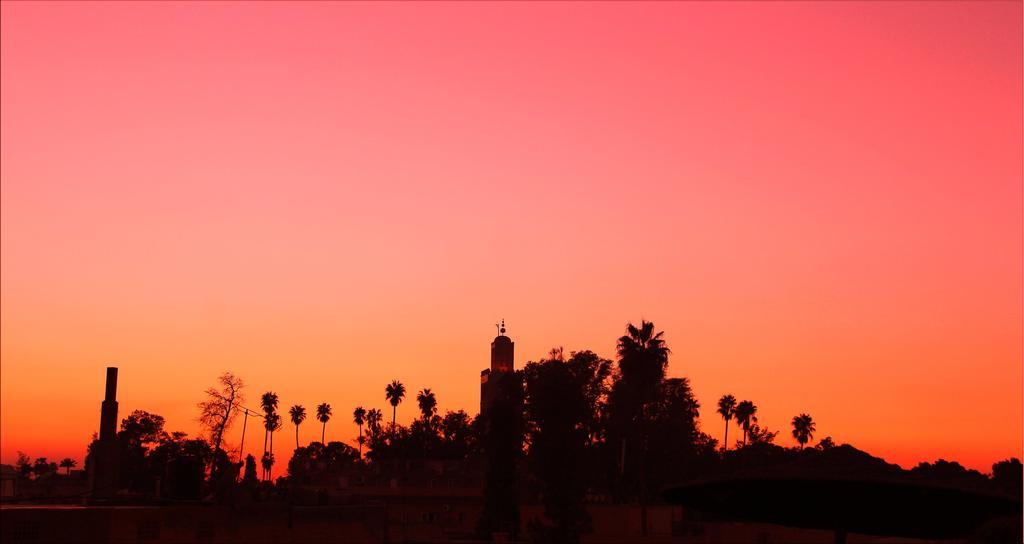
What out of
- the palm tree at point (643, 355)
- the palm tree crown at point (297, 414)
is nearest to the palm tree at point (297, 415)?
the palm tree crown at point (297, 414)

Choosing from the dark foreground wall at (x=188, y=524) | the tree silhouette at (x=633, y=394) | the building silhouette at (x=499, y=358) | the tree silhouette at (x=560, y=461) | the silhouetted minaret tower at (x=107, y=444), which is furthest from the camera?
the building silhouette at (x=499, y=358)

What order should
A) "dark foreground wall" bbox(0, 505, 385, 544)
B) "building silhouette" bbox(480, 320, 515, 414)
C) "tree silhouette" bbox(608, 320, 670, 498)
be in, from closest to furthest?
"dark foreground wall" bbox(0, 505, 385, 544) < "tree silhouette" bbox(608, 320, 670, 498) < "building silhouette" bbox(480, 320, 515, 414)

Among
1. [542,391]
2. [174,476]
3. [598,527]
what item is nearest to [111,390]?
[174,476]

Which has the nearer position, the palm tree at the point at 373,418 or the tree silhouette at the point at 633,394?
Result: the tree silhouette at the point at 633,394

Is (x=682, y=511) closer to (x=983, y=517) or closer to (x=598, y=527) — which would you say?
(x=598, y=527)

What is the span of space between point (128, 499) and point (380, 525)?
11.6 meters

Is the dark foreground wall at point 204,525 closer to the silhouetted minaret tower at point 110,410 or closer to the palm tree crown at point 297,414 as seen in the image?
the silhouetted minaret tower at point 110,410

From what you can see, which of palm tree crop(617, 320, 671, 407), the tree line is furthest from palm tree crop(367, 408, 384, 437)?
palm tree crop(617, 320, 671, 407)

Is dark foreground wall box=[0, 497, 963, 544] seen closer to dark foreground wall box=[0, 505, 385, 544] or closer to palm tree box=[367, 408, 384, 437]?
dark foreground wall box=[0, 505, 385, 544]

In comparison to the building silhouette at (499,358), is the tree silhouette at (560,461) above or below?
below

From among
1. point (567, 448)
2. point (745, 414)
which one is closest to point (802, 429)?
point (745, 414)

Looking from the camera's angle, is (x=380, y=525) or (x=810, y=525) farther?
(x=380, y=525)

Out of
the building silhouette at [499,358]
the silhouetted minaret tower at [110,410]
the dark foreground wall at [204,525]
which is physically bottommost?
the dark foreground wall at [204,525]

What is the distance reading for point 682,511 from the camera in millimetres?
88125
